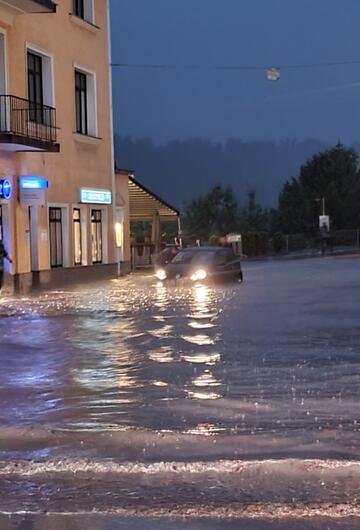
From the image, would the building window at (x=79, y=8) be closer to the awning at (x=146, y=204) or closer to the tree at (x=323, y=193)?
the awning at (x=146, y=204)

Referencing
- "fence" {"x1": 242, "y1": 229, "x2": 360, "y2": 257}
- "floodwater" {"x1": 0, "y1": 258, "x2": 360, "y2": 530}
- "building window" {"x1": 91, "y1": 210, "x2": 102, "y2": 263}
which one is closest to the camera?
"floodwater" {"x1": 0, "y1": 258, "x2": 360, "y2": 530}

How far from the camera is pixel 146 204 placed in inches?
Result: 1571

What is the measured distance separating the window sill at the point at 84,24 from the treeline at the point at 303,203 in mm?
44868

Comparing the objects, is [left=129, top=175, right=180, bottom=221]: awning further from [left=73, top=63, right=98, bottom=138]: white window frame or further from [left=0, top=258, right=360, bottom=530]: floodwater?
[left=0, top=258, right=360, bottom=530]: floodwater

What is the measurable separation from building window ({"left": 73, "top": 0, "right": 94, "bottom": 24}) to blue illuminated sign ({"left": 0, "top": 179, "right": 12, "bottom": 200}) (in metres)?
8.12

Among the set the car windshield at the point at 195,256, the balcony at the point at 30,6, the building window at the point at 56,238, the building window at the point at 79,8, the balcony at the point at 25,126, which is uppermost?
the building window at the point at 79,8

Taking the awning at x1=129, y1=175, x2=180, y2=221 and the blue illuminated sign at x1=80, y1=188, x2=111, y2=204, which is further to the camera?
the awning at x1=129, y1=175, x2=180, y2=221

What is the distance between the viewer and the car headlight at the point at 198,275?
24844mm

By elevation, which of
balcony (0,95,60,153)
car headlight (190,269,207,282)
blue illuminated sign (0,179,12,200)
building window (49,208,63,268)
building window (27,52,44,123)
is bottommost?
car headlight (190,269,207,282)

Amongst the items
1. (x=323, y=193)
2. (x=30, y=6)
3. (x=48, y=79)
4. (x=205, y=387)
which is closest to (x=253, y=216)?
(x=323, y=193)

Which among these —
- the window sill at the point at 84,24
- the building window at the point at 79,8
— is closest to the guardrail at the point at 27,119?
the window sill at the point at 84,24

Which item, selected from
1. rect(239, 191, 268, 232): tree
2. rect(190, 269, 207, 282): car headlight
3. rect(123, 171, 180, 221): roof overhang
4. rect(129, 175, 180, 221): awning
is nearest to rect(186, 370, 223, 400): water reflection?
rect(190, 269, 207, 282): car headlight

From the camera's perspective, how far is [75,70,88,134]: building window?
93.4ft

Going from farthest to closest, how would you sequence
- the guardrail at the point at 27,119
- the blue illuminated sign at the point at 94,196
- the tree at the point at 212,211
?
the tree at the point at 212,211 < the blue illuminated sign at the point at 94,196 < the guardrail at the point at 27,119
